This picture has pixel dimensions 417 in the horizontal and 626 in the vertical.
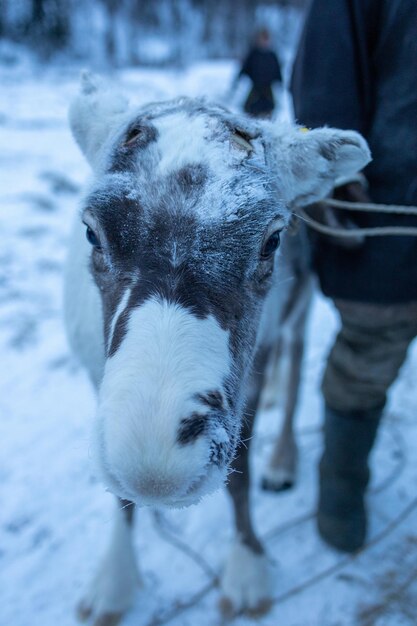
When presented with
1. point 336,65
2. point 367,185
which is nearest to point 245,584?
point 367,185

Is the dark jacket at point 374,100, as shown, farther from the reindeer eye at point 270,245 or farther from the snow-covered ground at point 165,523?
the snow-covered ground at point 165,523

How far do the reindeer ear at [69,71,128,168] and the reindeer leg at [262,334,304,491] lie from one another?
2.20m

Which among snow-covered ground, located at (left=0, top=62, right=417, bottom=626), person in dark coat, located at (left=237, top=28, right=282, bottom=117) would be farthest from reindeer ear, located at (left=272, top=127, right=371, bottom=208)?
person in dark coat, located at (left=237, top=28, right=282, bottom=117)

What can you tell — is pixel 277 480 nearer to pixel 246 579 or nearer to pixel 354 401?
pixel 246 579

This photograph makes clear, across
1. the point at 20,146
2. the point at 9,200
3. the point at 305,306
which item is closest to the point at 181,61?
the point at 20,146

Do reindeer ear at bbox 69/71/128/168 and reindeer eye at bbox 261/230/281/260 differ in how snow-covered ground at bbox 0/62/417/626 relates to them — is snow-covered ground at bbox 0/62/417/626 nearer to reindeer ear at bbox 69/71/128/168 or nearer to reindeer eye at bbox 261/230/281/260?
reindeer ear at bbox 69/71/128/168

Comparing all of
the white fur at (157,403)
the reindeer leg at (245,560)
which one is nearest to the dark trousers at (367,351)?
the reindeer leg at (245,560)

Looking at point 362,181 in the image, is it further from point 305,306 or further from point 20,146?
point 20,146

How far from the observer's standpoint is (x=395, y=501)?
125 inches

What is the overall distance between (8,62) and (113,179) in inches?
683

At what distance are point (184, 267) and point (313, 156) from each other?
0.87 metres

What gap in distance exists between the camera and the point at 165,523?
2.98m

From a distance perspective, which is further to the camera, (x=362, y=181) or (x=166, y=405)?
(x=362, y=181)

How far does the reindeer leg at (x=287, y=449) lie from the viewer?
3.36 meters
